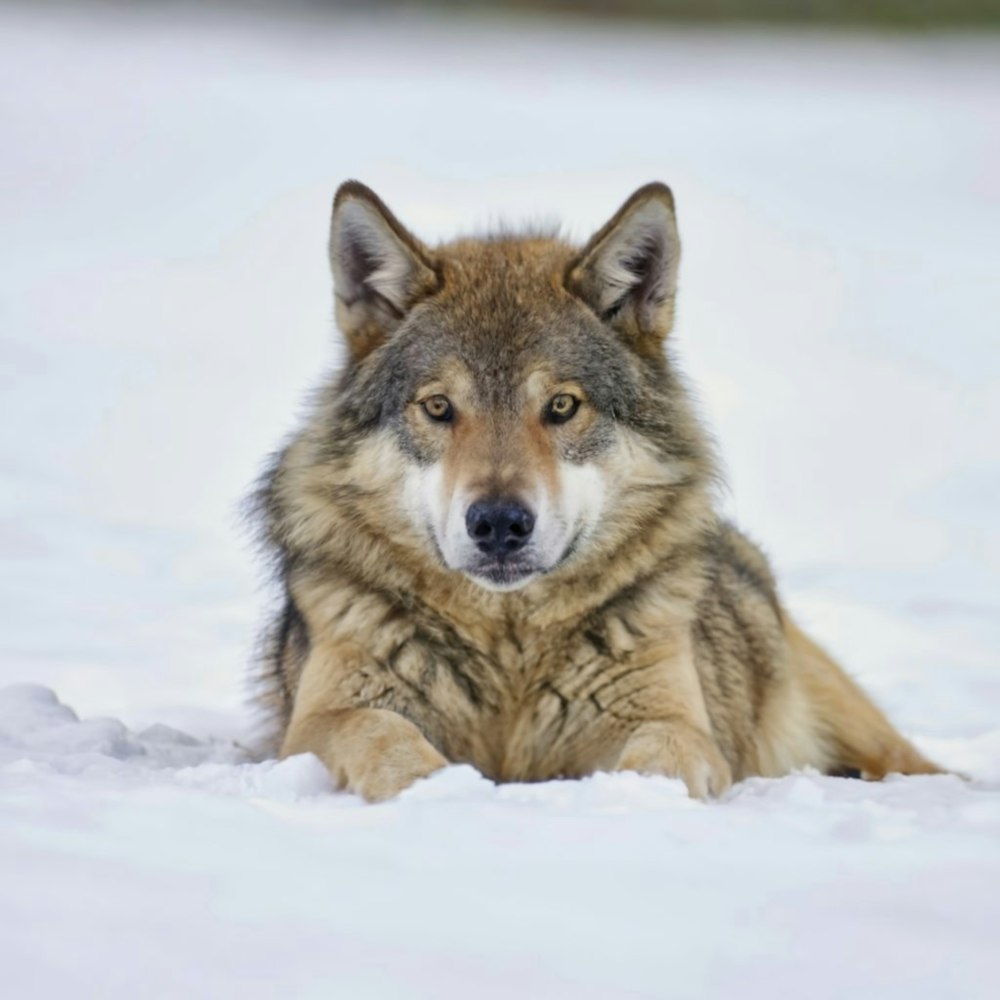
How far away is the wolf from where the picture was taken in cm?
457

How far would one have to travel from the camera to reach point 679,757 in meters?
4.48

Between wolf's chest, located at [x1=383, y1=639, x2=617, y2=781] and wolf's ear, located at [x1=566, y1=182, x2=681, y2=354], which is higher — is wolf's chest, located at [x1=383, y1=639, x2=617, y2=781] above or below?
below

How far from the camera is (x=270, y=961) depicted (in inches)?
118

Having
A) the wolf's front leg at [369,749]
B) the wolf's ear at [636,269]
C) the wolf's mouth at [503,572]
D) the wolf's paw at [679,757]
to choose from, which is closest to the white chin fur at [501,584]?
the wolf's mouth at [503,572]

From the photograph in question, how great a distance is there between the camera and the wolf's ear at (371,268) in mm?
4953

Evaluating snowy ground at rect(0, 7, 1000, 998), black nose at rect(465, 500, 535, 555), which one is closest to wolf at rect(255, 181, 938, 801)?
black nose at rect(465, 500, 535, 555)

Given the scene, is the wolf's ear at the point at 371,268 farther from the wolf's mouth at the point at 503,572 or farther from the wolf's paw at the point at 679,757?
the wolf's paw at the point at 679,757

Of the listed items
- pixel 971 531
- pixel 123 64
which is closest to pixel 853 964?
pixel 971 531

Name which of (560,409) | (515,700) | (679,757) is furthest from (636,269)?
(679,757)

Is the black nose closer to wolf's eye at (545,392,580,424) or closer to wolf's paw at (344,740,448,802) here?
wolf's eye at (545,392,580,424)

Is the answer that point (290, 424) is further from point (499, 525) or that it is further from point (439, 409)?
point (499, 525)

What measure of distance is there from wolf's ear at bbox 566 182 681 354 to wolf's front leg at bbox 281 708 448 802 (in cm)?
141

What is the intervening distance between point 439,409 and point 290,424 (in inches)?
59.5

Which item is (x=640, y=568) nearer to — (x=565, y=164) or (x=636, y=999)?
(x=636, y=999)
